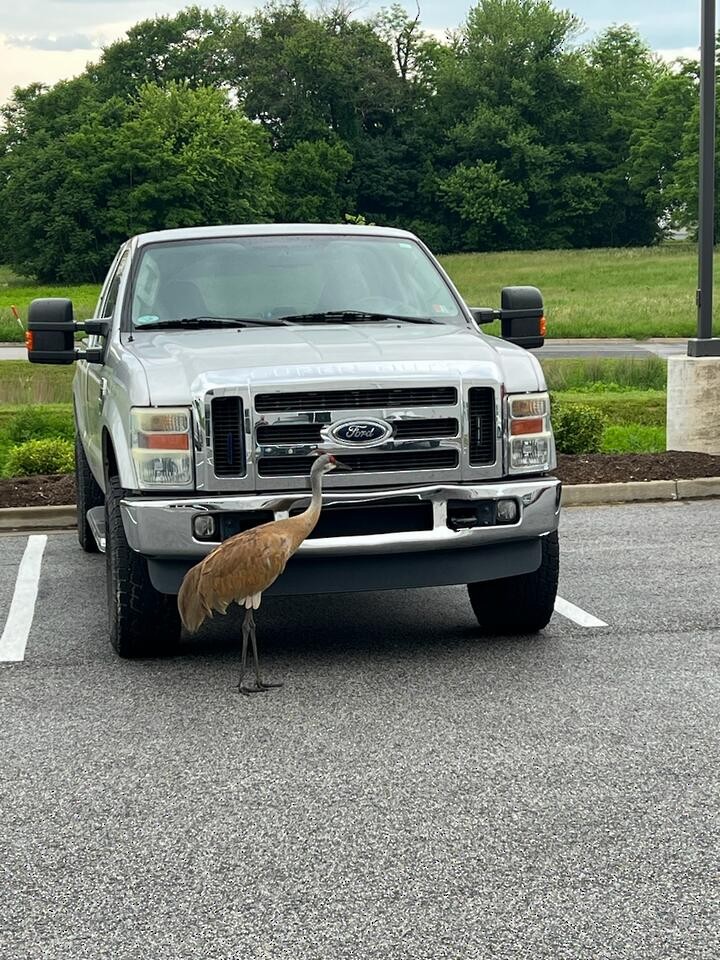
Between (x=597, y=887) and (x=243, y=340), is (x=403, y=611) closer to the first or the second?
(x=243, y=340)

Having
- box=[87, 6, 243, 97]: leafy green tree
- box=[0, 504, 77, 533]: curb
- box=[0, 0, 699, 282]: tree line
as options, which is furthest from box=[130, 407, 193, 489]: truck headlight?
box=[87, 6, 243, 97]: leafy green tree

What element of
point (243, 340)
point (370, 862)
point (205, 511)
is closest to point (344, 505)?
point (205, 511)

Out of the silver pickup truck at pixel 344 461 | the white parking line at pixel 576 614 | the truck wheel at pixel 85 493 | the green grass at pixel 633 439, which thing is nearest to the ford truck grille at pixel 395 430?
the silver pickup truck at pixel 344 461

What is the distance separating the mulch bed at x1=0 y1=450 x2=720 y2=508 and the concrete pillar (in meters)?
0.25

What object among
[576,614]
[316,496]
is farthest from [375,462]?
[576,614]

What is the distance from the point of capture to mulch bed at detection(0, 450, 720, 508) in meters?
13.2

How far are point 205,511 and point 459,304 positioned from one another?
2627mm

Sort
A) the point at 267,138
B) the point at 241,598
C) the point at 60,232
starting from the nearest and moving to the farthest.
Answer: the point at 241,598
the point at 60,232
the point at 267,138

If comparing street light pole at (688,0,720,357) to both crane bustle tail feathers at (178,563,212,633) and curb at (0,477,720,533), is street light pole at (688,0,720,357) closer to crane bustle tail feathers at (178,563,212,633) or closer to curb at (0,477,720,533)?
curb at (0,477,720,533)

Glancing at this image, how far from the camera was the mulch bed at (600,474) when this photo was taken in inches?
520

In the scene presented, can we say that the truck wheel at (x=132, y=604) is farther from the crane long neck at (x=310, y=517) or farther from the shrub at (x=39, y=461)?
the shrub at (x=39, y=461)

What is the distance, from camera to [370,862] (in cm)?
471

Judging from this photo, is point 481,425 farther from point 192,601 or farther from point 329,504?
point 192,601

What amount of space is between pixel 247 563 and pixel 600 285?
6285 cm
